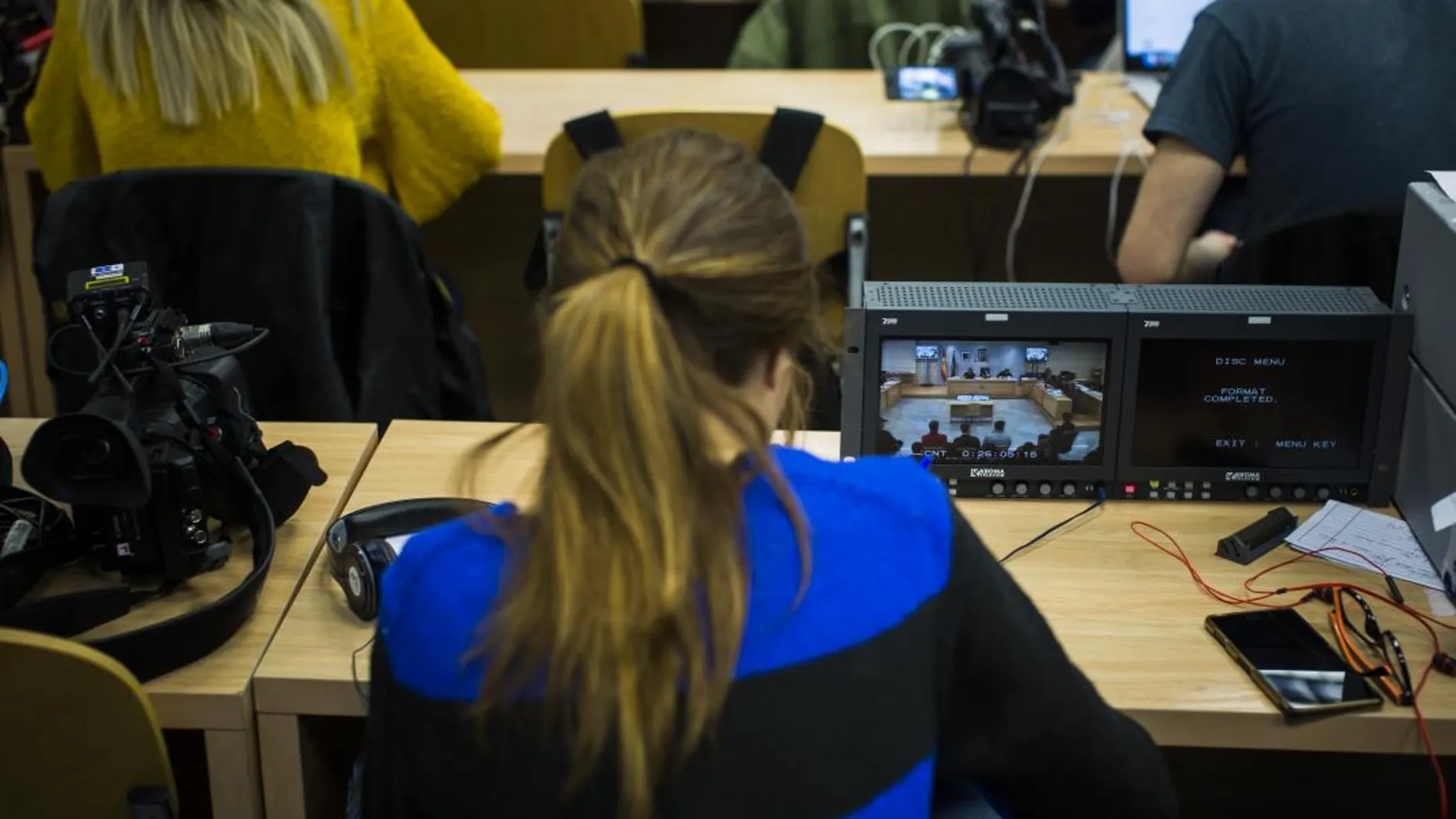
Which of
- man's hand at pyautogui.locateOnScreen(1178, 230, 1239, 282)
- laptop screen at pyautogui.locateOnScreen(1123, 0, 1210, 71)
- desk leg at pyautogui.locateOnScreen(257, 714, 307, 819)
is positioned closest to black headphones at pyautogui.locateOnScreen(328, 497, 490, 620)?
desk leg at pyautogui.locateOnScreen(257, 714, 307, 819)

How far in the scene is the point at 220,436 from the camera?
1.52 meters

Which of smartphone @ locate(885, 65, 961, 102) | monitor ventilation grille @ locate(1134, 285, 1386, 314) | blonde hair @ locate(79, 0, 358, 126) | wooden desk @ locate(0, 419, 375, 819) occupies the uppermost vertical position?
blonde hair @ locate(79, 0, 358, 126)

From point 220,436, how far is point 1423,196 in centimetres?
123

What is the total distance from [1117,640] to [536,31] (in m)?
2.52

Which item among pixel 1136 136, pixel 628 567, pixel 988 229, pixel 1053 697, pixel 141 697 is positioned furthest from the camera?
pixel 988 229

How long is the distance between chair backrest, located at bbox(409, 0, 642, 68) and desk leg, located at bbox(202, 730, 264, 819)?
2396 mm

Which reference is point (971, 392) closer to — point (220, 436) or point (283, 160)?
point (220, 436)

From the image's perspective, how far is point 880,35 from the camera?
3.49 metres

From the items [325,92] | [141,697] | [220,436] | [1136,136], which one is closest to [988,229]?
[1136,136]

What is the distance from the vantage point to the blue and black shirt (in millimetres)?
982

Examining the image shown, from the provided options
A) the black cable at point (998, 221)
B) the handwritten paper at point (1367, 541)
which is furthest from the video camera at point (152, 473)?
the black cable at point (998, 221)

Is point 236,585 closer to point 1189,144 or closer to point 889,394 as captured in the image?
point 889,394

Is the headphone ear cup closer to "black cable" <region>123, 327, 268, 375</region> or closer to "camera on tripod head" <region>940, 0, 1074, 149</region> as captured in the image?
"black cable" <region>123, 327, 268, 375</region>

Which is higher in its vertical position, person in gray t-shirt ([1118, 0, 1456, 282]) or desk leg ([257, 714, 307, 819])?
person in gray t-shirt ([1118, 0, 1456, 282])
